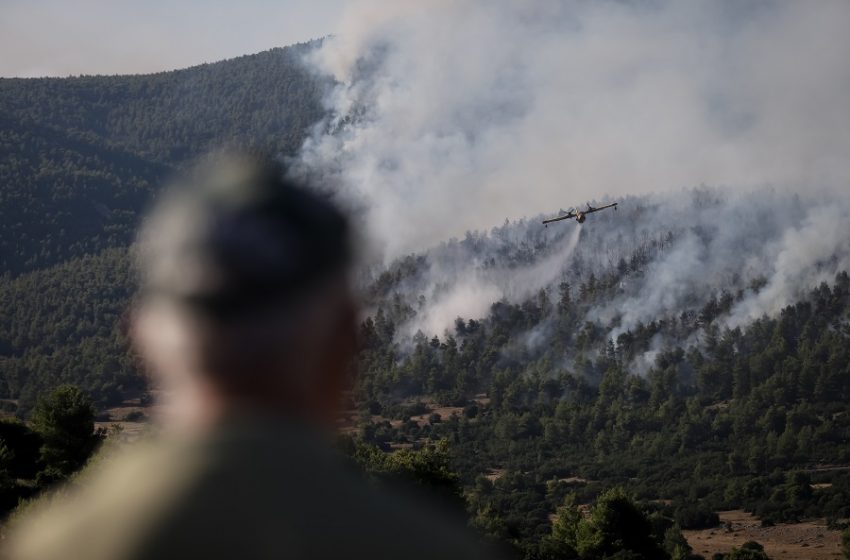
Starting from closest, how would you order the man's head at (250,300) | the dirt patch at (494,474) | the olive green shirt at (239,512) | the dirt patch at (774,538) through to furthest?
1. the olive green shirt at (239,512)
2. the man's head at (250,300)
3. the dirt patch at (774,538)
4. the dirt patch at (494,474)

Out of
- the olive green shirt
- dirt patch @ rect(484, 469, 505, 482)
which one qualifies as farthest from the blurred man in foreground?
dirt patch @ rect(484, 469, 505, 482)

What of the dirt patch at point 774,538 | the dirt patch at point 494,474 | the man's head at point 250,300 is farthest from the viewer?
the dirt patch at point 494,474

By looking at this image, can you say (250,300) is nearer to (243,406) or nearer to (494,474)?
(243,406)

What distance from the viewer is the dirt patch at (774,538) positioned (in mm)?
91000

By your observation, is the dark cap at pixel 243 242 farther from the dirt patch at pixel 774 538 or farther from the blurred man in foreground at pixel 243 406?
the dirt patch at pixel 774 538

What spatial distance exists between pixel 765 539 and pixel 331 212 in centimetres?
10167

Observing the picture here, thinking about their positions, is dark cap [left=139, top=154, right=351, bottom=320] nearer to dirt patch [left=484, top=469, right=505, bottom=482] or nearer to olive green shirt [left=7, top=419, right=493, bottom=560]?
olive green shirt [left=7, top=419, right=493, bottom=560]

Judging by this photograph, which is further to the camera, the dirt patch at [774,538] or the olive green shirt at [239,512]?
the dirt patch at [774,538]

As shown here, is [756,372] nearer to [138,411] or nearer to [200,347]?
[138,411]

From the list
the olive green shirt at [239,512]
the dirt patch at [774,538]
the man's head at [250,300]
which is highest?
the man's head at [250,300]

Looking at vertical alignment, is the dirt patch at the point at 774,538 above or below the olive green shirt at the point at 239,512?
below

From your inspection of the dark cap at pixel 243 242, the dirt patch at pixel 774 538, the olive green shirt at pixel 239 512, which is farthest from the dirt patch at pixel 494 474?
the olive green shirt at pixel 239 512

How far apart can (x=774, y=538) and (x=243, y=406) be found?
10264 cm

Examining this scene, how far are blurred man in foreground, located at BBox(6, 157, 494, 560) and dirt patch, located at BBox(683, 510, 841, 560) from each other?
88.6 m
